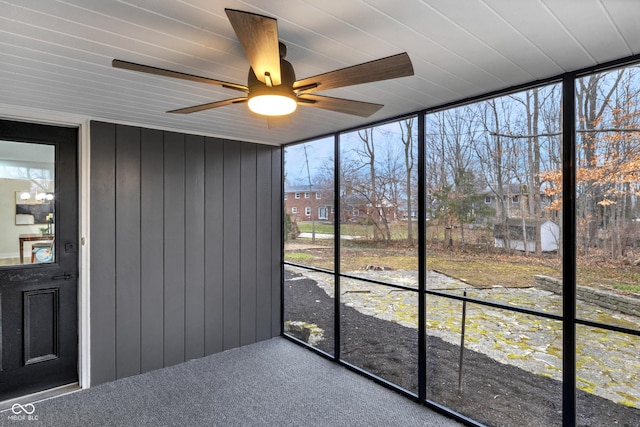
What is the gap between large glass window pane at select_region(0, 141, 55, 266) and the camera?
271cm

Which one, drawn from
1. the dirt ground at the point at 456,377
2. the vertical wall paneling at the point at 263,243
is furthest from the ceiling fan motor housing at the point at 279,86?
the vertical wall paneling at the point at 263,243

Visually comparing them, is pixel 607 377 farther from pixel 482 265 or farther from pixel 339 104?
pixel 339 104

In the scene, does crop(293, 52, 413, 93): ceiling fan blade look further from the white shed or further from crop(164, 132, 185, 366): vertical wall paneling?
crop(164, 132, 185, 366): vertical wall paneling

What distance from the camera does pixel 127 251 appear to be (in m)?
3.09

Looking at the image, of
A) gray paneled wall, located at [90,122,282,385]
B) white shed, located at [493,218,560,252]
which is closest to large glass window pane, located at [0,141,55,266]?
gray paneled wall, located at [90,122,282,385]

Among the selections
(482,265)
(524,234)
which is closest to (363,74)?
(524,234)

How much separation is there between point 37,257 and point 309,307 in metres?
2.51

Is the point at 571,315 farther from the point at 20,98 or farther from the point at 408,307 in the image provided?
the point at 20,98

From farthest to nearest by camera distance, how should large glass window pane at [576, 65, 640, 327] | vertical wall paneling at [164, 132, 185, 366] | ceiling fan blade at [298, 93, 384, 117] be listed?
vertical wall paneling at [164, 132, 185, 366] < large glass window pane at [576, 65, 640, 327] < ceiling fan blade at [298, 93, 384, 117]

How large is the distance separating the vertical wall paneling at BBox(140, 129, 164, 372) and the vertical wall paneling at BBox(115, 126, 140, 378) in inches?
1.6

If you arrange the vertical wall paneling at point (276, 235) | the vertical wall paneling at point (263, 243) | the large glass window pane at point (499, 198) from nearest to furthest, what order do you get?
the large glass window pane at point (499, 198)
the vertical wall paneling at point (263, 243)
the vertical wall paneling at point (276, 235)

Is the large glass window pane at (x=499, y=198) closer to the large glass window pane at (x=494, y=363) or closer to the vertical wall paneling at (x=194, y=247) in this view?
the large glass window pane at (x=494, y=363)

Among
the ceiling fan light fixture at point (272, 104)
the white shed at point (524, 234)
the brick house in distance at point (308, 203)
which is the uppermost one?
the ceiling fan light fixture at point (272, 104)

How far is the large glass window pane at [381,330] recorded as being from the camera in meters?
2.88
